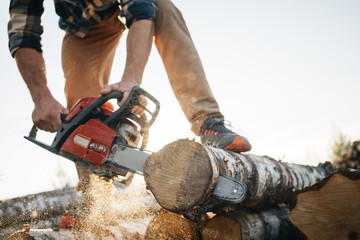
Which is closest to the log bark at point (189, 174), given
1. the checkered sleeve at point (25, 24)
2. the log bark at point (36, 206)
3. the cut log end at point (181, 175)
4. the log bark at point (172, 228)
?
the cut log end at point (181, 175)

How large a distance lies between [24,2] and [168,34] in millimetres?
1358

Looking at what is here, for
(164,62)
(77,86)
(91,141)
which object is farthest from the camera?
(77,86)

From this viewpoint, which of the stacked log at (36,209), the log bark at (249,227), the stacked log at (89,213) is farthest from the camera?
the stacked log at (36,209)

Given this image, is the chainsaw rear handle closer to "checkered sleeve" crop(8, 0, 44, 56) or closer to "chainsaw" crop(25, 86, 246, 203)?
"chainsaw" crop(25, 86, 246, 203)

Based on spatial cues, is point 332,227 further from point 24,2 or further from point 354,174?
point 24,2

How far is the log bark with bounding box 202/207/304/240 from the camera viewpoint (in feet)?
4.70

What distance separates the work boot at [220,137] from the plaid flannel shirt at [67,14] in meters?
1.10

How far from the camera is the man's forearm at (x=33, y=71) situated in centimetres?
201

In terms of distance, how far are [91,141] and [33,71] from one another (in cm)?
91

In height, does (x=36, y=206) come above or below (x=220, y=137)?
below

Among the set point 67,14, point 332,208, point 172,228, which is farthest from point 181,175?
point 67,14

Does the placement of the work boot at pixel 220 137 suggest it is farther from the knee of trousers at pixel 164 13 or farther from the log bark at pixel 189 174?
the knee of trousers at pixel 164 13

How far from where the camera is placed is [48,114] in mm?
1896

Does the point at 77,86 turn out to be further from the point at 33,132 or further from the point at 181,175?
the point at 181,175
